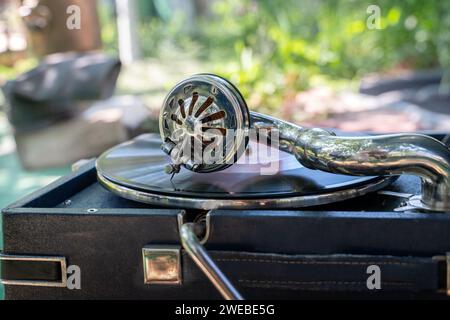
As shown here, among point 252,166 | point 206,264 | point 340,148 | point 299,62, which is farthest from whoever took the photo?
point 299,62

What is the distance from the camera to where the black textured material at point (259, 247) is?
2.59 feet

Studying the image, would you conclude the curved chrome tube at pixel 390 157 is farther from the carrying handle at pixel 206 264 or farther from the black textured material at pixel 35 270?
the black textured material at pixel 35 270

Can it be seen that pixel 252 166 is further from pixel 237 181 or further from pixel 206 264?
pixel 206 264

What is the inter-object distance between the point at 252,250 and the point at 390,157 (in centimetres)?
22

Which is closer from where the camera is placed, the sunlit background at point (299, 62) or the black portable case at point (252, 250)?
the black portable case at point (252, 250)

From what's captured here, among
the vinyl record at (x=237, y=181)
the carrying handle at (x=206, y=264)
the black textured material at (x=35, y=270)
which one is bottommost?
the black textured material at (x=35, y=270)

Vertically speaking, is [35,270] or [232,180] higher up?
[232,180]

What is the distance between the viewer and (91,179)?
1.18 metres

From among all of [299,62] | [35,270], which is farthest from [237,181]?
[299,62]

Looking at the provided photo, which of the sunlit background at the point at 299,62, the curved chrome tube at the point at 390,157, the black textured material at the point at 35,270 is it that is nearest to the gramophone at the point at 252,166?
the curved chrome tube at the point at 390,157

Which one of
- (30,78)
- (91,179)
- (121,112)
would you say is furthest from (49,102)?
(91,179)

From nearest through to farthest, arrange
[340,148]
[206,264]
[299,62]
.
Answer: [206,264] < [340,148] < [299,62]

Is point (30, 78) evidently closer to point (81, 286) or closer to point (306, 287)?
point (81, 286)

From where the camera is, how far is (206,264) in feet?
2.46
